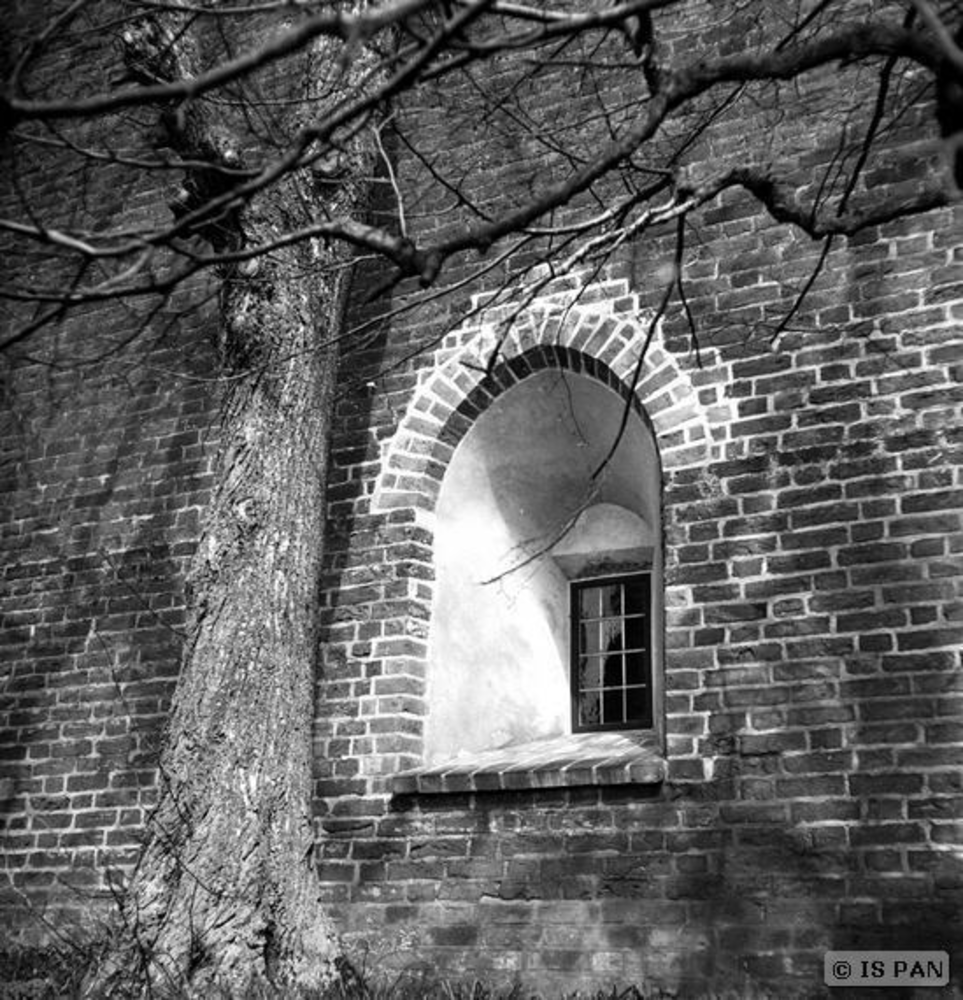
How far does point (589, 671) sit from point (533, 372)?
1480 mm

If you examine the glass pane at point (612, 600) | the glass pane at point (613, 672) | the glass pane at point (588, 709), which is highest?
the glass pane at point (612, 600)

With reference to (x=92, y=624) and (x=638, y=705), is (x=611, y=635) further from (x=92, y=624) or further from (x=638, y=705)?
(x=92, y=624)

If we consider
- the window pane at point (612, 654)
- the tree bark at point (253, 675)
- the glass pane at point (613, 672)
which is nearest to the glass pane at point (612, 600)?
the window pane at point (612, 654)

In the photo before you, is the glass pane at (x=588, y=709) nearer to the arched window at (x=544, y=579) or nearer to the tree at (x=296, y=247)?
the arched window at (x=544, y=579)

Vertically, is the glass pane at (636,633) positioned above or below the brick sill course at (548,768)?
above

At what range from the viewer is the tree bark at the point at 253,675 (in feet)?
15.3

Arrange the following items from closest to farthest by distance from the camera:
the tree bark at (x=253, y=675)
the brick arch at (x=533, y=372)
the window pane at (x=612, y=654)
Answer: the tree bark at (x=253, y=675) → the brick arch at (x=533, y=372) → the window pane at (x=612, y=654)

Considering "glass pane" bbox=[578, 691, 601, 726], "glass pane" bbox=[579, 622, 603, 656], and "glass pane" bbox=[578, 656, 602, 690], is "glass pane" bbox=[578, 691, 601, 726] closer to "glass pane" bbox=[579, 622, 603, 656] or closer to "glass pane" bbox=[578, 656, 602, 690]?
"glass pane" bbox=[578, 656, 602, 690]

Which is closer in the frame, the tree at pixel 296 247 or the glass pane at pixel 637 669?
the tree at pixel 296 247

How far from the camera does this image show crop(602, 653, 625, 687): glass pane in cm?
646

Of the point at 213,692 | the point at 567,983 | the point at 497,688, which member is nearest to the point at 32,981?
the point at 213,692

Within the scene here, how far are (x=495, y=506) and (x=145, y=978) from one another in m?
2.90

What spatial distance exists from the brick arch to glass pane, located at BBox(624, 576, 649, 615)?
1.05m

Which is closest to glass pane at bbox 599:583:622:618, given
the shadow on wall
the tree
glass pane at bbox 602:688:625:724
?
glass pane at bbox 602:688:625:724
